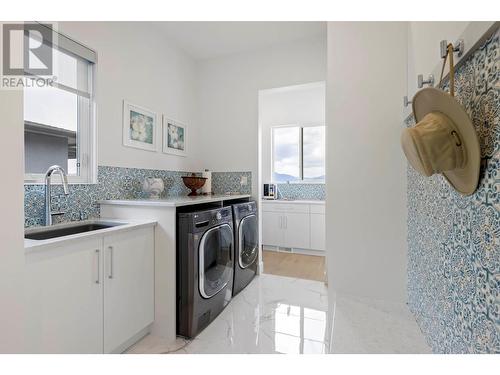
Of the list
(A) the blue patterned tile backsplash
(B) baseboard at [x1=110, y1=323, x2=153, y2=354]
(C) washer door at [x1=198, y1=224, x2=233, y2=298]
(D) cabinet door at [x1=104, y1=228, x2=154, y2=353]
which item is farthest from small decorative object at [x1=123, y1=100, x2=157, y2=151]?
(B) baseboard at [x1=110, y1=323, x2=153, y2=354]

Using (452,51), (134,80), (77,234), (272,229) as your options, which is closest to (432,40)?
A: (452,51)

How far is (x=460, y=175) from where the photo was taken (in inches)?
33.7

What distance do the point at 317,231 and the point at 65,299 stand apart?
325 cm

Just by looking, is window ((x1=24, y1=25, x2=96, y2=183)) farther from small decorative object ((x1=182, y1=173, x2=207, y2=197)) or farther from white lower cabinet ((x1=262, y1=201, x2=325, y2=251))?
white lower cabinet ((x1=262, y1=201, x2=325, y2=251))

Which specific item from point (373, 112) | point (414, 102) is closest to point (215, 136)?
Answer: point (373, 112)

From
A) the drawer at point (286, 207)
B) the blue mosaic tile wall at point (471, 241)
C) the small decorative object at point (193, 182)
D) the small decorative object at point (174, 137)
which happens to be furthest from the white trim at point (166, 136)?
the blue mosaic tile wall at point (471, 241)

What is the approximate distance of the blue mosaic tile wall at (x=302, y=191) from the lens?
4332 mm

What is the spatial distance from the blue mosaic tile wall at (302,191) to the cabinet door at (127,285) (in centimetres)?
311

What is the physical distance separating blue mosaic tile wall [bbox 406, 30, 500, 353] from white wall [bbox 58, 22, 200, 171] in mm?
2307
